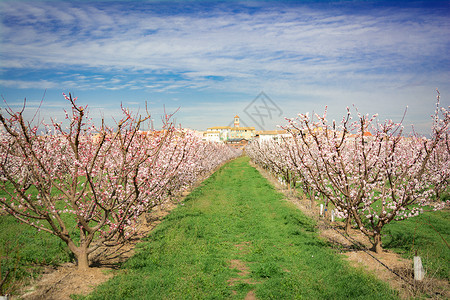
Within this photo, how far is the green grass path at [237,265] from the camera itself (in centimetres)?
753

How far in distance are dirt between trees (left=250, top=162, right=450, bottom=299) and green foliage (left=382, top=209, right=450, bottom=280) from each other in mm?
443

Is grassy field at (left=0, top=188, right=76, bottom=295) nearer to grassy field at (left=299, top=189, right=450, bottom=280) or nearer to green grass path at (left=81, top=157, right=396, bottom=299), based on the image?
green grass path at (left=81, top=157, right=396, bottom=299)

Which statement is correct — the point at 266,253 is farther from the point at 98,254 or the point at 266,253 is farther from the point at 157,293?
the point at 98,254

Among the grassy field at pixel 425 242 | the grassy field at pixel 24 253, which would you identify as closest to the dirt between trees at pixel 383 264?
the grassy field at pixel 425 242

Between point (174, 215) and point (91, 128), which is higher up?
point (91, 128)

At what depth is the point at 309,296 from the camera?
7.32m

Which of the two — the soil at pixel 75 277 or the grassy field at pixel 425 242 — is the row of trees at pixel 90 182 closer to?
the soil at pixel 75 277

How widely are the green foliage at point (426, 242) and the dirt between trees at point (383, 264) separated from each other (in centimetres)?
44

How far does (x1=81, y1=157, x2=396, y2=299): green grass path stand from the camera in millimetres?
7531

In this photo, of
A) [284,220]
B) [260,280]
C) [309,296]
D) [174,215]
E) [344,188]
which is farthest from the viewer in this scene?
[174,215]

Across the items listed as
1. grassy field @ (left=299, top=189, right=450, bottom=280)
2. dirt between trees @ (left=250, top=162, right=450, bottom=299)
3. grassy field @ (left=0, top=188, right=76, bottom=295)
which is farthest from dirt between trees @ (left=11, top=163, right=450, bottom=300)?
grassy field @ (left=299, top=189, right=450, bottom=280)

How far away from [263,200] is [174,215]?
7623 millimetres

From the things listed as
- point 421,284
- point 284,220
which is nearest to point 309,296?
point 421,284

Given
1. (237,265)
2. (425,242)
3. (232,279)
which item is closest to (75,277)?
(232,279)
